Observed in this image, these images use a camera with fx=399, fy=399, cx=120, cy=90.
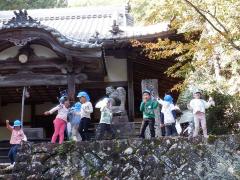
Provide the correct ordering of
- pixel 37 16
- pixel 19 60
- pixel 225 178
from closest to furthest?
pixel 225 178
pixel 19 60
pixel 37 16

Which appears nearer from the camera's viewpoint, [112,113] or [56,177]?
[56,177]

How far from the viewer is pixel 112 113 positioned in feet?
32.4

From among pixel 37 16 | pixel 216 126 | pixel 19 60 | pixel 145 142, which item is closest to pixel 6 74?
pixel 19 60

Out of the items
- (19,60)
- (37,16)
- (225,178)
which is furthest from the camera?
(37,16)

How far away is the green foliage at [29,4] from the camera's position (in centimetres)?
2677

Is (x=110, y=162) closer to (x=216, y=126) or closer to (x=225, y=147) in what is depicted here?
(x=225, y=147)

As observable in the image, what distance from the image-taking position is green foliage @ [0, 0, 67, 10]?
26766 mm

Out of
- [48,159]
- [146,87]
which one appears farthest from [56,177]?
[146,87]

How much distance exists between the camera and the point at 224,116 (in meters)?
11.7

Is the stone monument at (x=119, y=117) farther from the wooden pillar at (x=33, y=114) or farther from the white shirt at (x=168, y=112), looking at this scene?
the wooden pillar at (x=33, y=114)

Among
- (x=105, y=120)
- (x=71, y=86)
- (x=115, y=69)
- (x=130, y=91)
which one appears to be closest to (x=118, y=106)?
(x=105, y=120)

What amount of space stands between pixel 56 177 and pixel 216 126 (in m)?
6.03

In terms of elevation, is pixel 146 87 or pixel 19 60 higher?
pixel 19 60

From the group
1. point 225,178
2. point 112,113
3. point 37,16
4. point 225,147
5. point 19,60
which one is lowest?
point 225,178
